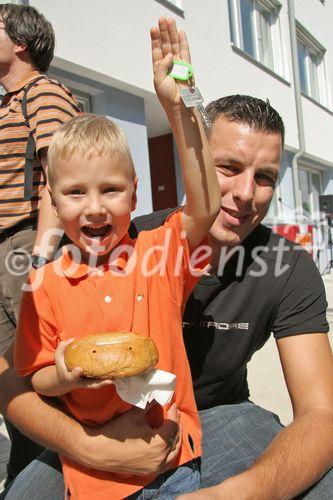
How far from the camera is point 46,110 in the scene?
1979 mm

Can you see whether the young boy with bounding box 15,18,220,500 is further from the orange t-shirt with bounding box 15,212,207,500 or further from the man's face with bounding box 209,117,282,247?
the man's face with bounding box 209,117,282,247

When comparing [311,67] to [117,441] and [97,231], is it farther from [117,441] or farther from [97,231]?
[117,441]

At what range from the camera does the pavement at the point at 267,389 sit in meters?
3.12

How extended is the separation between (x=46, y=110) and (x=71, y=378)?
124cm

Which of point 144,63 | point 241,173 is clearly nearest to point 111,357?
point 241,173

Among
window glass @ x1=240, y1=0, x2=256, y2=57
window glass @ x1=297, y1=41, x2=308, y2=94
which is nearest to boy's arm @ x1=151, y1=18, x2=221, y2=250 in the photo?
window glass @ x1=240, y1=0, x2=256, y2=57

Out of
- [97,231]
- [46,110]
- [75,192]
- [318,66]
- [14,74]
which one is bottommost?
[97,231]

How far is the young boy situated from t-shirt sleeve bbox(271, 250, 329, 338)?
459 mm

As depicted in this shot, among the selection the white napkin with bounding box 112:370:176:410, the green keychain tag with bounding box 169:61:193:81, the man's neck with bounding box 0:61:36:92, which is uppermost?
the man's neck with bounding box 0:61:36:92

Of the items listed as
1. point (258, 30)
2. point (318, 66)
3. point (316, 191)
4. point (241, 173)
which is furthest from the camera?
point (316, 191)

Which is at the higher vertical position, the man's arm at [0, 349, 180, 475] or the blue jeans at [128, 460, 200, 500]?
the man's arm at [0, 349, 180, 475]

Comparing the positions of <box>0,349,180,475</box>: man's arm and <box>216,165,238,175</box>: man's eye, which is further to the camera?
<box>216,165,238,175</box>: man's eye

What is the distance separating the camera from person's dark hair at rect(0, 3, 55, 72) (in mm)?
2176

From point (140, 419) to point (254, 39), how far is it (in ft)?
33.6
